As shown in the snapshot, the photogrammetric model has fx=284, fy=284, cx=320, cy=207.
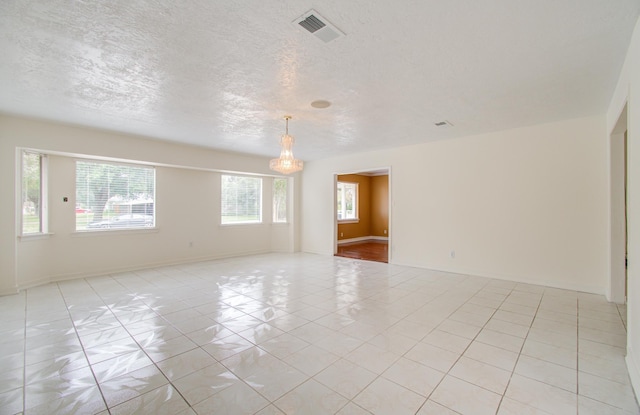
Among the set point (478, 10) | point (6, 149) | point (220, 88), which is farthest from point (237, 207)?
point (478, 10)

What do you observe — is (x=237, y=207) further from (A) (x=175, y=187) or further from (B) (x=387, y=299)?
(B) (x=387, y=299)

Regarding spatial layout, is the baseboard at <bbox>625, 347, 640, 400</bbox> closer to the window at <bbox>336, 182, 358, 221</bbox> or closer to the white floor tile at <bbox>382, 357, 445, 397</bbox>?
the white floor tile at <bbox>382, 357, 445, 397</bbox>

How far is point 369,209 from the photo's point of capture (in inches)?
414

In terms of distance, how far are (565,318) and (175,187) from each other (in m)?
6.85

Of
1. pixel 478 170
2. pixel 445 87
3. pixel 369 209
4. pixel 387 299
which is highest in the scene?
pixel 445 87

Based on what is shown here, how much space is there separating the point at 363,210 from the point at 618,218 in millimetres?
6886

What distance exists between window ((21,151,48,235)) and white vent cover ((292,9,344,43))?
5081mm

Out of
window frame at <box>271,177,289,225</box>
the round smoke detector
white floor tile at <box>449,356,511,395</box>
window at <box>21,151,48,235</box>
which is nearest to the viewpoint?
white floor tile at <box>449,356,511,395</box>

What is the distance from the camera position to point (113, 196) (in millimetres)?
5434

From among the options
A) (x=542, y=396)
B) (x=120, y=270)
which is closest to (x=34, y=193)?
(x=120, y=270)

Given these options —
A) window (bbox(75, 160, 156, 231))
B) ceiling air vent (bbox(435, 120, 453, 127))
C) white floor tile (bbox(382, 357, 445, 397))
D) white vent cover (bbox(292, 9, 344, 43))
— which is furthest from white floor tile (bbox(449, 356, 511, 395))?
window (bbox(75, 160, 156, 231))

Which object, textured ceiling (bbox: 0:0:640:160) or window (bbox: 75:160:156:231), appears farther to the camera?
window (bbox: 75:160:156:231)

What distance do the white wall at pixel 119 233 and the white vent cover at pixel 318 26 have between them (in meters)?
4.58

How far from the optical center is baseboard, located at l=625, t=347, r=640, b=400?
188 cm
